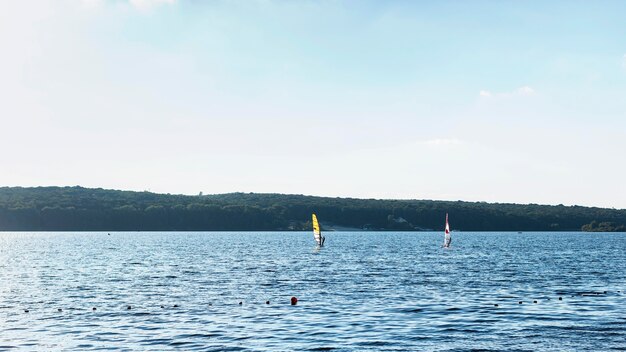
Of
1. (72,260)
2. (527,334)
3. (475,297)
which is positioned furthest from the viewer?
(72,260)

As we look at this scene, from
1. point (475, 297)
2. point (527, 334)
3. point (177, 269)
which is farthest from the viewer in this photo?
point (177, 269)

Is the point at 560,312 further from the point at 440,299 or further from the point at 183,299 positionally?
the point at 183,299

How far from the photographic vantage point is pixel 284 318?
178 feet

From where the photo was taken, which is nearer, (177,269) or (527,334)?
(527,334)

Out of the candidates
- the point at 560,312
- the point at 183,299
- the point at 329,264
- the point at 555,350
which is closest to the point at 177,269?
the point at 329,264

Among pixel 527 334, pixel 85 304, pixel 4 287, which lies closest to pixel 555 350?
pixel 527 334

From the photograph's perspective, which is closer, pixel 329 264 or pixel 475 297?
pixel 475 297

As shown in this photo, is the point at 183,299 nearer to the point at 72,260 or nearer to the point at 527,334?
the point at 527,334

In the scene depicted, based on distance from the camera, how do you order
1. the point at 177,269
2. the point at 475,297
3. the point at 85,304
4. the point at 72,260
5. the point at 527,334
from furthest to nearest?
the point at 72,260 < the point at 177,269 < the point at 475,297 < the point at 85,304 < the point at 527,334

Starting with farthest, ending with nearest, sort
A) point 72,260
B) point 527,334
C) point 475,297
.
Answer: point 72,260 < point 475,297 < point 527,334

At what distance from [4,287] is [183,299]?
83.1 feet

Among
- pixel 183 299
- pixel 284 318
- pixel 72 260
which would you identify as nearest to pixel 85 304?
pixel 183 299

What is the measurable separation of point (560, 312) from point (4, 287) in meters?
57.3

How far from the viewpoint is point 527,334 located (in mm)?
47094
